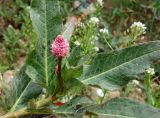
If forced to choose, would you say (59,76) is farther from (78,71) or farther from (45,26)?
(45,26)

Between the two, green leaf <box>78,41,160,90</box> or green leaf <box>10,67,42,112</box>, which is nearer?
green leaf <box>78,41,160,90</box>

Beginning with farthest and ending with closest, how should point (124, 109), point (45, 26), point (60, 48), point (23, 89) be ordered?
1. point (23, 89)
2. point (45, 26)
3. point (124, 109)
4. point (60, 48)

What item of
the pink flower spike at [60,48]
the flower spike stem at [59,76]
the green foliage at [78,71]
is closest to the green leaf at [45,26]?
the green foliage at [78,71]

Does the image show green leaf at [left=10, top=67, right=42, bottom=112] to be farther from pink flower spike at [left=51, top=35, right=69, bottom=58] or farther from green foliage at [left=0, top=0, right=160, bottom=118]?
pink flower spike at [left=51, top=35, right=69, bottom=58]

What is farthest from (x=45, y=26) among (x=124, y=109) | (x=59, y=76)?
(x=124, y=109)

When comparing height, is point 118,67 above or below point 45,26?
below

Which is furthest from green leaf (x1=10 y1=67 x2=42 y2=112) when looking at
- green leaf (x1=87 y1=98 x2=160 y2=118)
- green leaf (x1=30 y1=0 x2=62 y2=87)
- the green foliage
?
green leaf (x1=87 y1=98 x2=160 y2=118)
